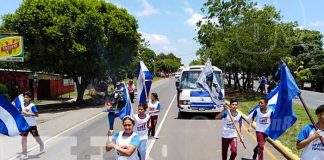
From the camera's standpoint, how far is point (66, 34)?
2562 centimetres

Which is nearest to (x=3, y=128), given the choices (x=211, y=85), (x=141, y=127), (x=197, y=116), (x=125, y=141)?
(x=141, y=127)

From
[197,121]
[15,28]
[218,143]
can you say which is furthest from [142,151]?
[15,28]

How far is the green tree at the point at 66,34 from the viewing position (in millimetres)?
25359

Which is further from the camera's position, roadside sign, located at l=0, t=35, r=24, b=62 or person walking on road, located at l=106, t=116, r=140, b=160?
roadside sign, located at l=0, t=35, r=24, b=62

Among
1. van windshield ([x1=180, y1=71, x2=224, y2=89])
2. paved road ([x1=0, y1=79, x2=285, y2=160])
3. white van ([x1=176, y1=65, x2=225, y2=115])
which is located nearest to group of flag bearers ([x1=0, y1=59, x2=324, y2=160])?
paved road ([x1=0, y1=79, x2=285, y2=160])

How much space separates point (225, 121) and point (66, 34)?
17748 millimetres

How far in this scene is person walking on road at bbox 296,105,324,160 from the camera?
553 centimetres

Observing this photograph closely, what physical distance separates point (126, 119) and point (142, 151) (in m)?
2.89

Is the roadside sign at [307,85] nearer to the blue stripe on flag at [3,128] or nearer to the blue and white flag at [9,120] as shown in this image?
the blue and white flag at [9,120]

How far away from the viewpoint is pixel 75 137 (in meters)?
14.9

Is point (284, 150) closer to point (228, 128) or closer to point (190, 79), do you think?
point (228, 128)

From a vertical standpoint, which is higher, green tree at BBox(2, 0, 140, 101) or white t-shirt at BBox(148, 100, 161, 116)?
green tree at BBox(2, 0, 140, 101)

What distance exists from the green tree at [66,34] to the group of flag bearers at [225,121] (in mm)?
12730

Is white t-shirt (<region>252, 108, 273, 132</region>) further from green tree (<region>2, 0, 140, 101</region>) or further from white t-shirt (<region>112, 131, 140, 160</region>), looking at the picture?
green tree (<region>2, 0, 140, 101</region>)
